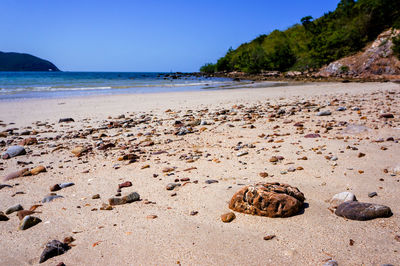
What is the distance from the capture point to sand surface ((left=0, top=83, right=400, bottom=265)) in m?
1.84

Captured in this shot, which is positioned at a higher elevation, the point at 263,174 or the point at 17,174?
the point at 263,174

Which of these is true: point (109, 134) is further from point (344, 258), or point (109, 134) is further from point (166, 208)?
point (344, 258)

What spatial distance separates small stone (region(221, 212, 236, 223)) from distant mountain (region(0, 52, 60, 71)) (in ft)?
588

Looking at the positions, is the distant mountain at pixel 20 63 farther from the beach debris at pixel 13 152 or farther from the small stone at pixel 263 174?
the small stone at pixel 263 174

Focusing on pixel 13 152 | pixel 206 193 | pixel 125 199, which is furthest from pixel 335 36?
Result: pixel 125 199

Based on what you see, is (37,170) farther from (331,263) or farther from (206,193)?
(331,263)

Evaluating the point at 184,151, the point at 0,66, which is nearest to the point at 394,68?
the point at 184,151

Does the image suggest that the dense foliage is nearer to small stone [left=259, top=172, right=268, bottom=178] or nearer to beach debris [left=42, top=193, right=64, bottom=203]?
small stone [left=259, top=172, right=268, bottom=178]

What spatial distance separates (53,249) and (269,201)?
1.71m

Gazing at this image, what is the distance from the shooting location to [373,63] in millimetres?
22984

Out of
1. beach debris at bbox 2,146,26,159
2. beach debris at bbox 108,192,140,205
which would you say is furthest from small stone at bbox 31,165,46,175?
beach debris at bbox 108,192,140,205

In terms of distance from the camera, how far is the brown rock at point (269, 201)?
7.16ft

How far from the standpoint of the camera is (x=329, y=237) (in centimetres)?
192

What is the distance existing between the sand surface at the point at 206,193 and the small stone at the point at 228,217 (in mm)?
51
